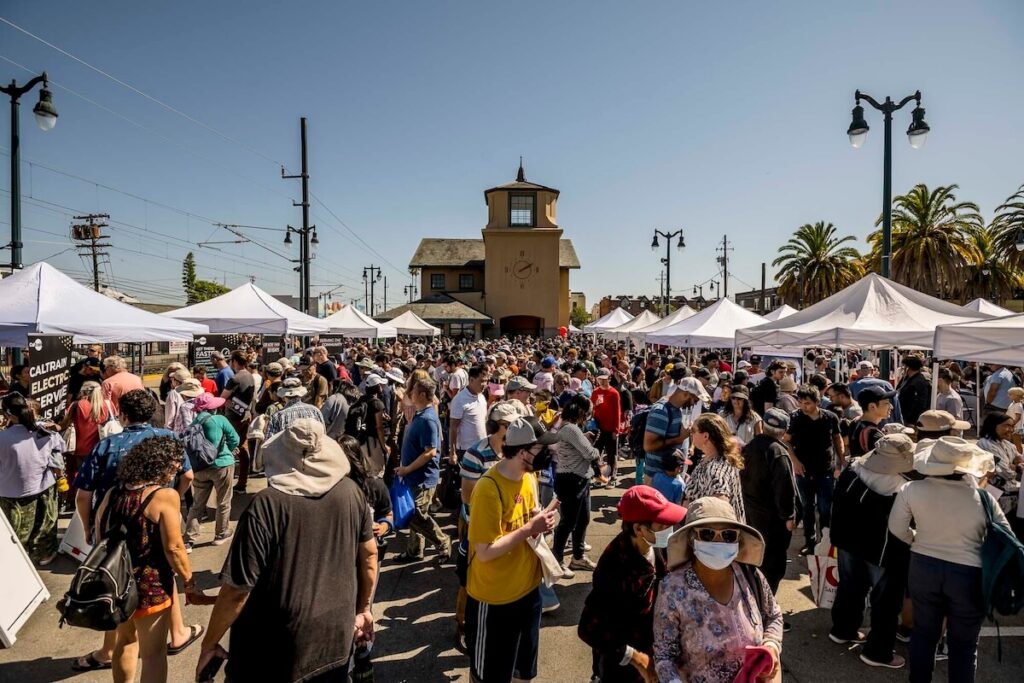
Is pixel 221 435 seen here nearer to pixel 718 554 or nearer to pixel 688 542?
pixel 688 542

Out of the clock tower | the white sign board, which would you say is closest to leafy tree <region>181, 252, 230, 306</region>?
the clock tower

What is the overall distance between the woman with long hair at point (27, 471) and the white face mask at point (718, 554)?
18.6 feet

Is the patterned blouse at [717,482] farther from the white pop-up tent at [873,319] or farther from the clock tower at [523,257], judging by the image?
the clock tower at [523,257]

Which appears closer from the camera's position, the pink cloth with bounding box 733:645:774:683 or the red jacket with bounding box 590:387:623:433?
the pink cloth with bounding box 733:645:774:683

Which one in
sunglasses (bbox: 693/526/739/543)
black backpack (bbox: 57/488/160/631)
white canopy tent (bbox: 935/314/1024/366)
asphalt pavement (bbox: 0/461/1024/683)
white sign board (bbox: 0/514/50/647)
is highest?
white canopy tent (bbox: 935/314/1024/366)

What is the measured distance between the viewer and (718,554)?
2.21 m

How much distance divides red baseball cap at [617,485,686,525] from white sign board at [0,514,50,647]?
4618 mm

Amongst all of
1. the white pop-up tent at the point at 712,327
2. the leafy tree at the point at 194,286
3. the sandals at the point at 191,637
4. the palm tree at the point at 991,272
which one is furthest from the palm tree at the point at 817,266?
the leafy tree at the point at 194,286

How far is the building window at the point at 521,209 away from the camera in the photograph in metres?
42.8

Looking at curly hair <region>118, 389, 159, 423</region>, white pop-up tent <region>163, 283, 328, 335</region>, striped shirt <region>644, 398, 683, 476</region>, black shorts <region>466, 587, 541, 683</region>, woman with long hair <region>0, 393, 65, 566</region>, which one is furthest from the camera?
white pop-up tent <region>163, 283, 328, 335</region>

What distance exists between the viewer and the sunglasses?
2.23m

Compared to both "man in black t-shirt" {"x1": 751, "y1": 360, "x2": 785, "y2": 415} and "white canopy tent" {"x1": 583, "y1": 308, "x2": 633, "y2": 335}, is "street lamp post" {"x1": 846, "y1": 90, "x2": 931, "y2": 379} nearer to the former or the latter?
"man in black t-shirt" {"x1": 751, "y1": 360, "x2": 785, "y2": 415}

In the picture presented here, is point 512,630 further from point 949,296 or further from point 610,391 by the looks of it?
point 949,296

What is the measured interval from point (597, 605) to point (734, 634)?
0.58 metres
